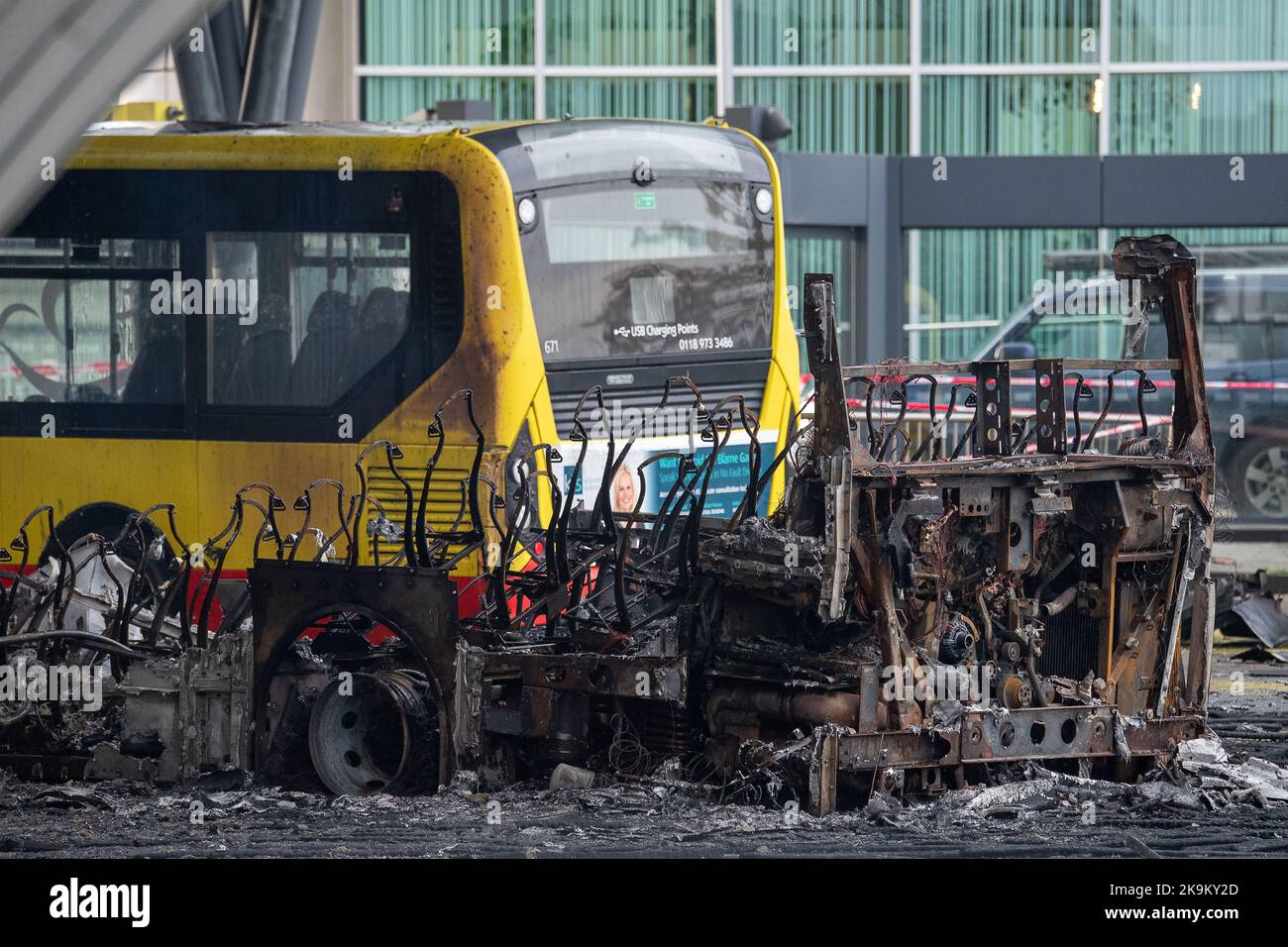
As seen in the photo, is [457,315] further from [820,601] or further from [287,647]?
[820,601]

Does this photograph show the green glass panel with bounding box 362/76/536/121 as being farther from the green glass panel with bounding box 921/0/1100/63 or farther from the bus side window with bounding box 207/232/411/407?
the bus side window with bounding box 207/232/411/407

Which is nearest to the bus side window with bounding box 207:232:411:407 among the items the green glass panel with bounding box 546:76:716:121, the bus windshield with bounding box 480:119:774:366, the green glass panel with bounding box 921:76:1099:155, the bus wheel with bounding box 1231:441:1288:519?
the bus windshield with bounding box 480:119:774:366

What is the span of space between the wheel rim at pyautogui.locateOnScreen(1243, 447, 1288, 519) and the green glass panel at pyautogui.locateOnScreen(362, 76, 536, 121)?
9.58 m

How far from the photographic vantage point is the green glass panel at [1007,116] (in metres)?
22.7

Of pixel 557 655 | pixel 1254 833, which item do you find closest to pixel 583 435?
pixel 557 655

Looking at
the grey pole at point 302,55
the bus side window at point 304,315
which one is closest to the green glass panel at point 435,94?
the grey pole at point 302,55

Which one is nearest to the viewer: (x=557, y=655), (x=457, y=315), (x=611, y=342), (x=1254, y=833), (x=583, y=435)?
(x=1254, y=833)

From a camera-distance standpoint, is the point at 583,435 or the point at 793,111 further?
the point at 793,111

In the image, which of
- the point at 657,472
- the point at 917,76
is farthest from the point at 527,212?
the point at 917,76

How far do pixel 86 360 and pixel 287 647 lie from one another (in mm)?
4872

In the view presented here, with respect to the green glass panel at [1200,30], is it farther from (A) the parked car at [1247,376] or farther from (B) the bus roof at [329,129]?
(B) the bus roof at [329,129]

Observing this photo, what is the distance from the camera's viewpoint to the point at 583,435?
8.77m

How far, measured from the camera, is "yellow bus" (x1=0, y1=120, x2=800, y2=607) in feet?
38.5

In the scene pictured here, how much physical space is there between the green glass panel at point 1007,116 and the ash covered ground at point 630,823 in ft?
50.3
